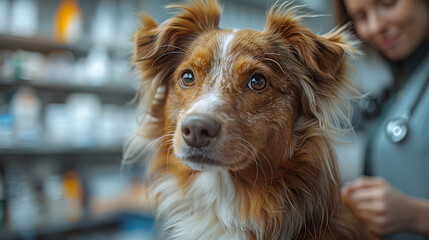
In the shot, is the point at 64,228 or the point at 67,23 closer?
the point at 64,228

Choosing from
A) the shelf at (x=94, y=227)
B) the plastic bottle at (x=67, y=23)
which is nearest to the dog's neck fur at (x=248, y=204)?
the shelf at (x=94, y=227)

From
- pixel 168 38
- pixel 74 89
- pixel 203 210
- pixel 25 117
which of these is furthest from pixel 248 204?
pixel 74 89

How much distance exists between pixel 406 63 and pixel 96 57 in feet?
9.59

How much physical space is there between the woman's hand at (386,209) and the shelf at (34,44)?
10.1ft

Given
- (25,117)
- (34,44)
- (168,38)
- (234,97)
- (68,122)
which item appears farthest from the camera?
(68,122)

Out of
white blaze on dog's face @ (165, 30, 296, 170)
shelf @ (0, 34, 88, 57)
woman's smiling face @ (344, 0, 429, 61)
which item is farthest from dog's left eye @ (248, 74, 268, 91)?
shelf @ (0, 34, 88, 57)

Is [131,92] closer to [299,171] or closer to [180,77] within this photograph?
[180,77]

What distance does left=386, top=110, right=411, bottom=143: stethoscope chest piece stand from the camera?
117 cm

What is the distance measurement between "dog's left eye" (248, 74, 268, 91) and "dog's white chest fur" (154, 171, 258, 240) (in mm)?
269

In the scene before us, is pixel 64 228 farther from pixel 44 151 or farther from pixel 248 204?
pixel 248 204

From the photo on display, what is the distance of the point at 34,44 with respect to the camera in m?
3.16

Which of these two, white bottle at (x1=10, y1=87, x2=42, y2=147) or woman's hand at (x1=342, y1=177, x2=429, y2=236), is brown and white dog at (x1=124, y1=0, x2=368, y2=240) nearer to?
woman's hand at (x1=342, y1=177, x2=429, y2=236)

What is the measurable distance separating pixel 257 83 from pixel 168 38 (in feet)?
1.04

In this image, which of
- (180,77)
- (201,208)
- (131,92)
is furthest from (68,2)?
(201,208)
